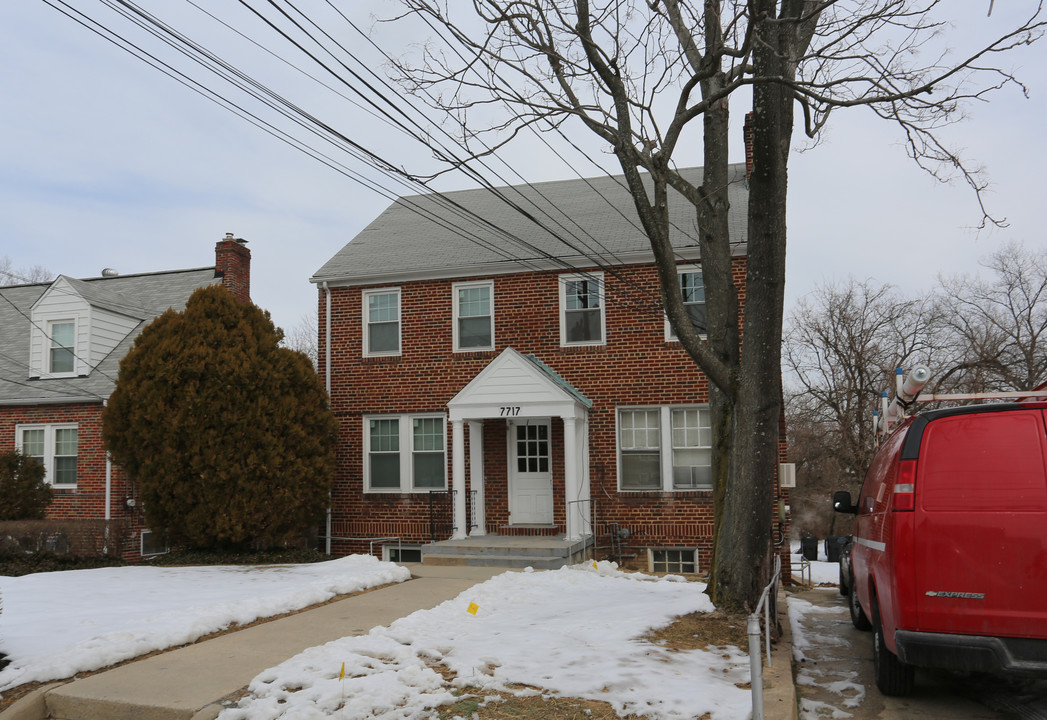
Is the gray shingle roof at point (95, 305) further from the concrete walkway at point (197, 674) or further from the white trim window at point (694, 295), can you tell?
the concrete walkway at point (197, 674)

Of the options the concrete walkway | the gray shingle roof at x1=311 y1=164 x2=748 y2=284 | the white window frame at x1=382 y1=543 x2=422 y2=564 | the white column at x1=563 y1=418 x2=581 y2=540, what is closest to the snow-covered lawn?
the concrete walkway

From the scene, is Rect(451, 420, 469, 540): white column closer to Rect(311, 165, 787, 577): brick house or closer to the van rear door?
Rect(311, 165, 787, 577): brick house

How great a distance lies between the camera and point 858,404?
1347 inches

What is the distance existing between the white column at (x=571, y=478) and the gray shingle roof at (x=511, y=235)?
3330 millimetres

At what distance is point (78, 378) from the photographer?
18578mm

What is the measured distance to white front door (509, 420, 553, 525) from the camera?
15680mm

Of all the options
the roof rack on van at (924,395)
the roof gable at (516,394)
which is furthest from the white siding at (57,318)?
the roof rack on van at (924,395)

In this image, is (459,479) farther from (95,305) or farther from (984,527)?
(984,527)

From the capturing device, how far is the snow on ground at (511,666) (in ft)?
17.6

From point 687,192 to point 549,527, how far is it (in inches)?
325

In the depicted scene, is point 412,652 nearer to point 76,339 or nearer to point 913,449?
point 913,449

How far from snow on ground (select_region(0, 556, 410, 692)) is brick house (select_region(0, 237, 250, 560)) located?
17.5 feet

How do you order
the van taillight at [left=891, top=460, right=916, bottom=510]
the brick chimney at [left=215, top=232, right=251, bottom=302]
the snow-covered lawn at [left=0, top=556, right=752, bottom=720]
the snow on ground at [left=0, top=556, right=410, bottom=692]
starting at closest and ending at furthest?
the van taillight at [left=891, top=460, right=916, bottom=510] < the snow-covered lawn at [left=0, top=556, right=752, bottom=720] < the snow on ground at [left=0, top=556, right=410, bottom=692] < the brick chimney at [left=215, top=232, right=251, bottom=302]

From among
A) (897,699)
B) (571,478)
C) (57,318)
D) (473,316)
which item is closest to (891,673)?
(897,699)
